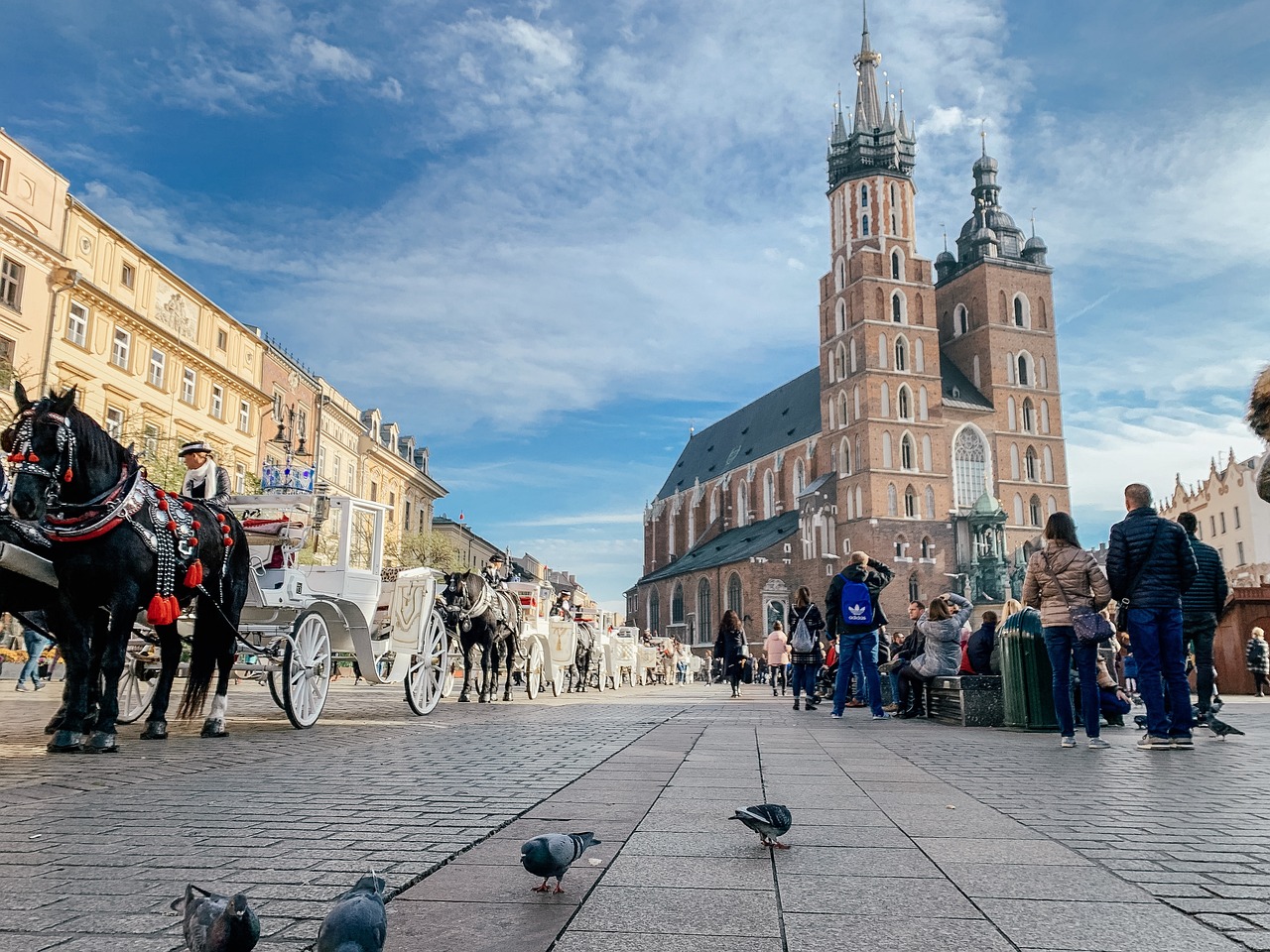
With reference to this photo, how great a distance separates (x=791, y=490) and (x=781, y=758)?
62957 millimetres

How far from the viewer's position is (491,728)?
898 cm

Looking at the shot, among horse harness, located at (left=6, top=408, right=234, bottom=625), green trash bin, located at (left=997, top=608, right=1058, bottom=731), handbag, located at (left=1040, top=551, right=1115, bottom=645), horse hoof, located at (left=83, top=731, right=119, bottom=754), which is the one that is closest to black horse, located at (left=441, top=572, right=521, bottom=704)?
horse harness, located at (left=6, top=408, right=234, bottom=625)

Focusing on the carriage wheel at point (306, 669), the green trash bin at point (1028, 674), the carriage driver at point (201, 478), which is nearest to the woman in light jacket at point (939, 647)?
the green trash bin at point (1028, 674)

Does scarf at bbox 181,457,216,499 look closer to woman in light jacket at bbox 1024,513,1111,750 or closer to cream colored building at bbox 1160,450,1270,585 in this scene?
woman in light jacket at bbox 1024,513,1111,750

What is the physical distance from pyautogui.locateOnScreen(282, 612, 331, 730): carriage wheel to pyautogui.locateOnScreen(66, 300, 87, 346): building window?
20467mm

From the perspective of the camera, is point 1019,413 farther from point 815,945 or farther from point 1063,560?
point 815,945

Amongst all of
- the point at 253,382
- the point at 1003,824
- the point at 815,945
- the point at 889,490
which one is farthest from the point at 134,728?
the point at 889,490

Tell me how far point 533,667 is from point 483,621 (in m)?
3.20

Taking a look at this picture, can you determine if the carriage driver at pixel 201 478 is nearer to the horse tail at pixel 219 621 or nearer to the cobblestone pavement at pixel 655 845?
the horse tail at pixel 219 621

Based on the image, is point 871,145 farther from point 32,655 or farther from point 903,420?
point 32,655

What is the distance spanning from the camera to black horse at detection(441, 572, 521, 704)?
12.5 m

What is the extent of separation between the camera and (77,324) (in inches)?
1021

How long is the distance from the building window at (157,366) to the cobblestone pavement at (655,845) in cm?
2444

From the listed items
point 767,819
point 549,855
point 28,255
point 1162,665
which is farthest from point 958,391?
point 549,855
